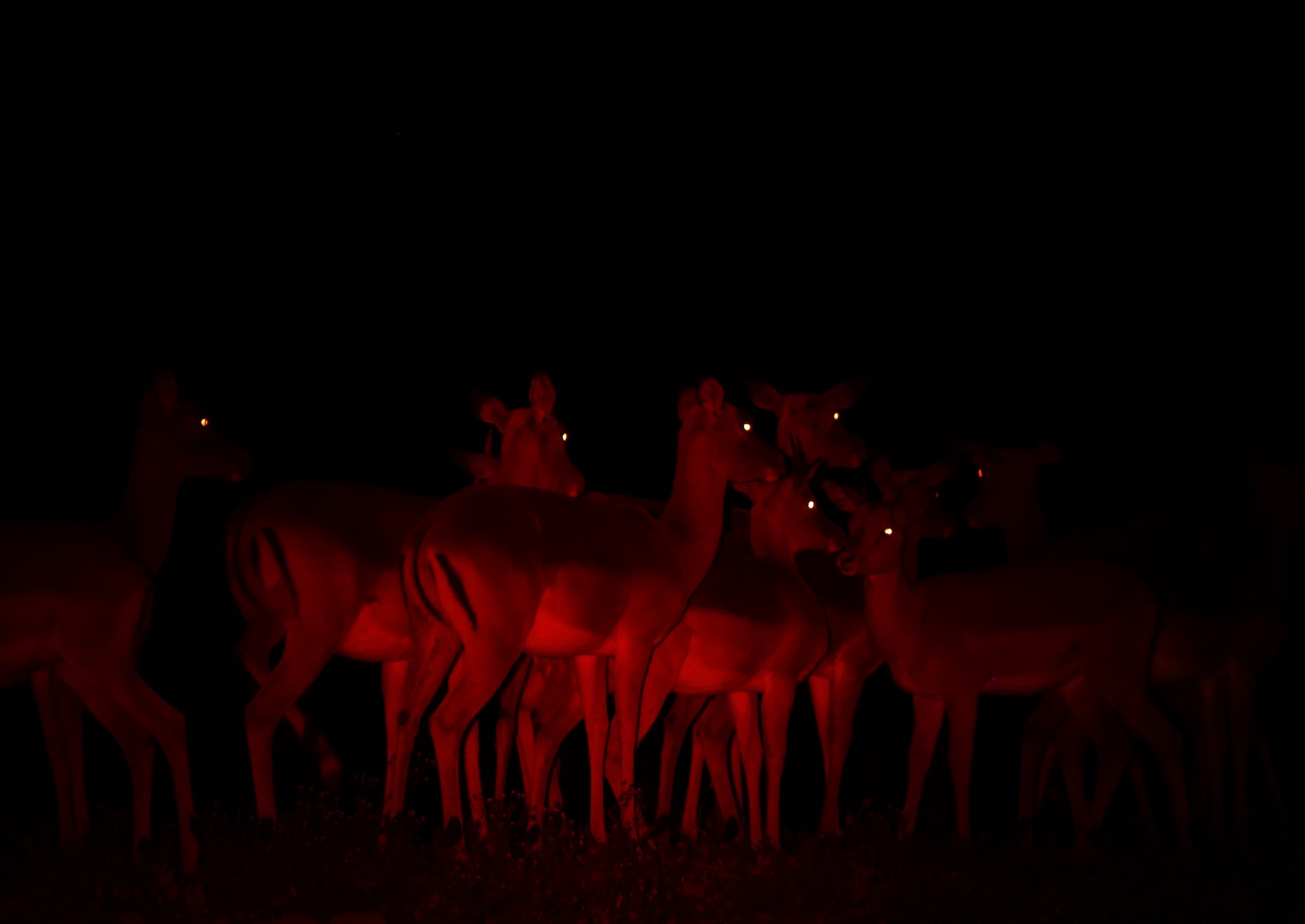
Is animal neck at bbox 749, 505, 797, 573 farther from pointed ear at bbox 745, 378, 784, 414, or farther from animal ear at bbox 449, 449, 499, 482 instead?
animal ear at bbox 449, 449, 499, 482

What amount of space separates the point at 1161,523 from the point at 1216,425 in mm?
8605

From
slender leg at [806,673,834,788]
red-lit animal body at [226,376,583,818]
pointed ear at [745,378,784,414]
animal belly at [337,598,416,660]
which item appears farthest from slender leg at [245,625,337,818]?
pointed ear at [745,378,784,414]

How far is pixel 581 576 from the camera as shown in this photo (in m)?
8.29

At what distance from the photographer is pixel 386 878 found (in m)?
7.34

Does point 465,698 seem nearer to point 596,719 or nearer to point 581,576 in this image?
point 581,576

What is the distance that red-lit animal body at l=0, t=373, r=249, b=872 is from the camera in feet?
25.0

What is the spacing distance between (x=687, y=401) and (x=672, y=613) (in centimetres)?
171

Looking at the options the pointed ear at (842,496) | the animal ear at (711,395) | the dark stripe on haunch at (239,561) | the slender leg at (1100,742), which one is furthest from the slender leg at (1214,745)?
the dark stripe on haunch at (239,561)

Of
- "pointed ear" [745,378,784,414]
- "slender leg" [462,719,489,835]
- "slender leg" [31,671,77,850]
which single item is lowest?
"slender leg" [462,719,489,835]

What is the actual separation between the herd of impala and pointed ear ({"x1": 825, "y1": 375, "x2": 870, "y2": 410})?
17 mm

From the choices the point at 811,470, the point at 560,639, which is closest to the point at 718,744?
the point at 811,470

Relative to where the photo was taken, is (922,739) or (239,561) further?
(922,739)

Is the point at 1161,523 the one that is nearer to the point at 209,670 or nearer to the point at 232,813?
the point at 232,813

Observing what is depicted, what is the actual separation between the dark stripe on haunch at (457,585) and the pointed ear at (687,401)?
231cm
